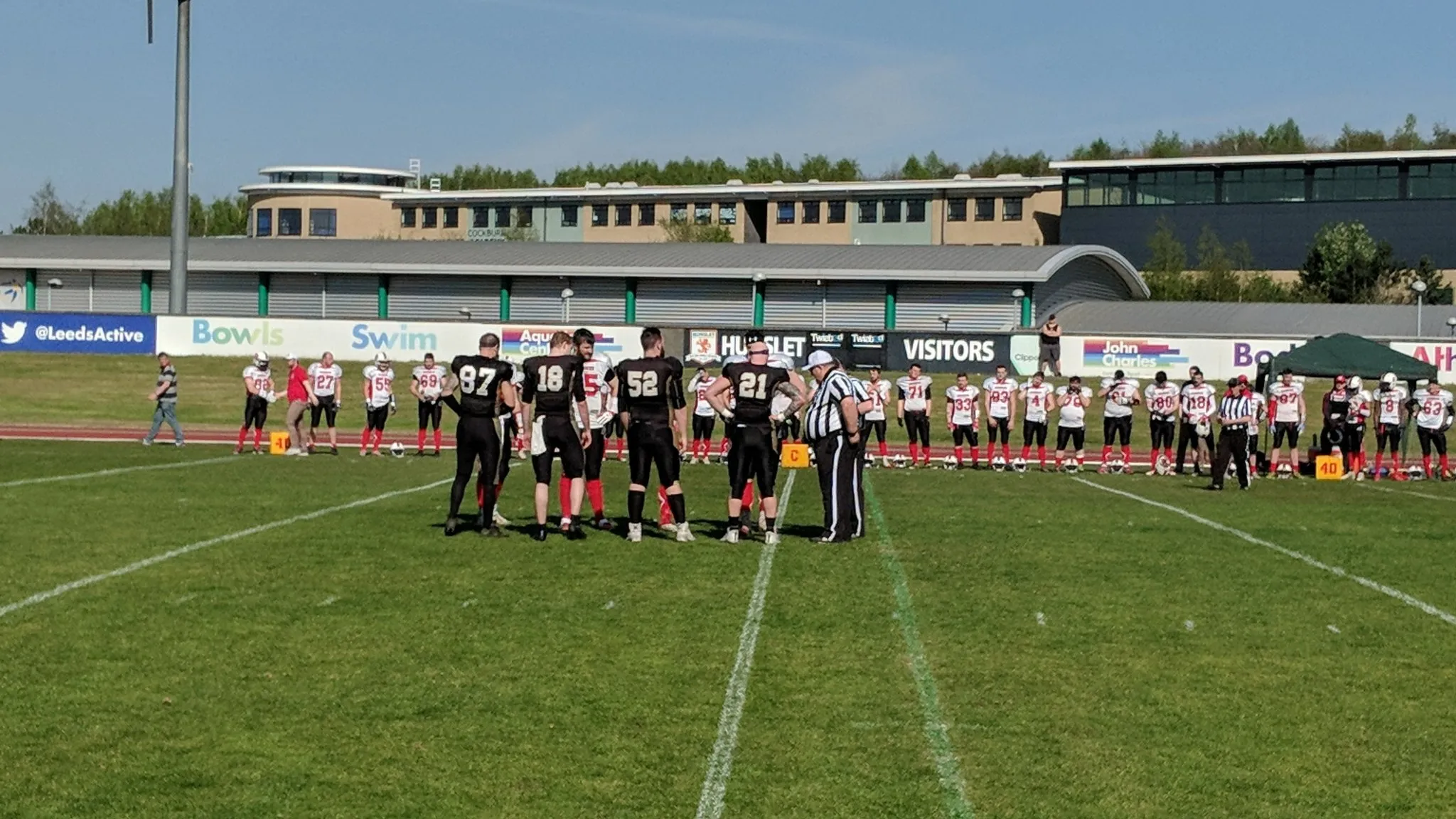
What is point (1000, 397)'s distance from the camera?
2917cm

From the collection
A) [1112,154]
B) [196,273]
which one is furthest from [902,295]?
[1112,154]

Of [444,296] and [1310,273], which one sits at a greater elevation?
[1310,273]

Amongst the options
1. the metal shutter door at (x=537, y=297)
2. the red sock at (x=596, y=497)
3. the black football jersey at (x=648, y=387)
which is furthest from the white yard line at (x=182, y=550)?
the metal shutter door at (x=537, y=297)

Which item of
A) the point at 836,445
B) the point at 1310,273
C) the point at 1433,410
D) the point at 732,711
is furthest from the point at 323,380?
the point at 1310,273

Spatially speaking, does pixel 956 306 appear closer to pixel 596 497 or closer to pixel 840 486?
pixel 840 486

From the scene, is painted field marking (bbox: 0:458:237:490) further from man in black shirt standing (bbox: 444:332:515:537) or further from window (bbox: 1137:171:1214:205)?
window (bbox: 1137:171:1214:205)

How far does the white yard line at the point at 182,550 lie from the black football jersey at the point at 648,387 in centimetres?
347

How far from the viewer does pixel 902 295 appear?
184 ft

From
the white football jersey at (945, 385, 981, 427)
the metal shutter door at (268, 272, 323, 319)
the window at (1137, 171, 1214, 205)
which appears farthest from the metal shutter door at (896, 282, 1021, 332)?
the white football jersey at (945, 385, 981, 427)

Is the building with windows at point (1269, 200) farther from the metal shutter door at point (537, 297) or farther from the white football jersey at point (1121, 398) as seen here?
the white football jersey at point (1121, 398)

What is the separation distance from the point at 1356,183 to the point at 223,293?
46.0 m

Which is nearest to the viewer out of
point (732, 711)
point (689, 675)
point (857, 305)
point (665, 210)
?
point (732, 711)

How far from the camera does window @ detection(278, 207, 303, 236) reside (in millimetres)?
94375

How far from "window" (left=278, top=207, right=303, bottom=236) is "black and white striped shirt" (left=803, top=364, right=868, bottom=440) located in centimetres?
8263
